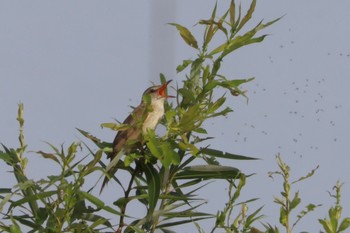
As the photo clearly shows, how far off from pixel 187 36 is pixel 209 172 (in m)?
0.48

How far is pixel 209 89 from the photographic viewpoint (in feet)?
8.97

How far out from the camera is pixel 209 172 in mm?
2818

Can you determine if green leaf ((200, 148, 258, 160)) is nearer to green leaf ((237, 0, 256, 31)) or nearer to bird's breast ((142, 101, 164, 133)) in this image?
bird's breast ((142, 101, 164, 133))

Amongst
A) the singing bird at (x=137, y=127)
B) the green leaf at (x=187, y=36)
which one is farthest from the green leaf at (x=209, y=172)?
the green leaf at (x=187, y=36)

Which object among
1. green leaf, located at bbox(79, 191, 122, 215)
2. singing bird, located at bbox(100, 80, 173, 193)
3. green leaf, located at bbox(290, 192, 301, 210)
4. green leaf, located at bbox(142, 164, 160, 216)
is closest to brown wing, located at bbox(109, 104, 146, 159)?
singing bird, located at bbox(100, 80, 173, 193)

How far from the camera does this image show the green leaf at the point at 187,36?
288 cm

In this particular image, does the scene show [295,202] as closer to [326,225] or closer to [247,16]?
[326,225]

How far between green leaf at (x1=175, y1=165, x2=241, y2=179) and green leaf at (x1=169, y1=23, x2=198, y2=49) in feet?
1.39

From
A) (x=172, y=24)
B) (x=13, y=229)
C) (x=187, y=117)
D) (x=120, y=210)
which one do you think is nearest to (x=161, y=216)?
(x=120, y=210)

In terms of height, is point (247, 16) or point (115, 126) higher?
point (247, 16)

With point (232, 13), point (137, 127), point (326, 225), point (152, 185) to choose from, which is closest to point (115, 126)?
point (137, 127)

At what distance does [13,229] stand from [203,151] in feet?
2.44

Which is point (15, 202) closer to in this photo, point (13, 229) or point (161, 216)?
point (13, 229)

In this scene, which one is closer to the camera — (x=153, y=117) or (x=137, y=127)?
(x=137, y=127)
